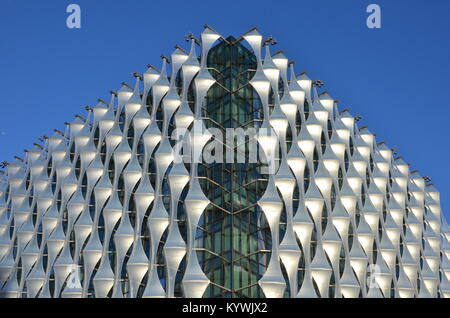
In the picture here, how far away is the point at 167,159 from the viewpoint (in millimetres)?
28609

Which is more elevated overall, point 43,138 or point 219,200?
point 43,138

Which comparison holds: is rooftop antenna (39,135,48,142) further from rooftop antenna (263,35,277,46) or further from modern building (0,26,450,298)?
rooftop antenna (263,35,277,46)

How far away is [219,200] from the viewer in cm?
2789

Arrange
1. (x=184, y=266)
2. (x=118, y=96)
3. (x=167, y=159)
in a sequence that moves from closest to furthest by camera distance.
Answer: (x=184, y=266) < (x=167, y=159) < (x=118, y=96)

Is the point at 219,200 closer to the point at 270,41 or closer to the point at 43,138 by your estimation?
the point at 270,41

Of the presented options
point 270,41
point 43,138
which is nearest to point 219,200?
point 270,41

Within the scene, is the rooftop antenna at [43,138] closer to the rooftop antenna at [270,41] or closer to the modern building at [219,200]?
the modern building at [219,200]

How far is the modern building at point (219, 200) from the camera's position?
26594 mm

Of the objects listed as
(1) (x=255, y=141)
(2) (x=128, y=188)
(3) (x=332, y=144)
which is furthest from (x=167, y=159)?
(3) (x=332, y=144)

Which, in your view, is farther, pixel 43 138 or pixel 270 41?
pixel 43 138

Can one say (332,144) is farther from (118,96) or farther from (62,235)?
(62,235)

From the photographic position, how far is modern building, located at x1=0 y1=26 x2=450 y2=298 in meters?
26.6

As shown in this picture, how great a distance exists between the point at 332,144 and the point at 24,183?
19.6m

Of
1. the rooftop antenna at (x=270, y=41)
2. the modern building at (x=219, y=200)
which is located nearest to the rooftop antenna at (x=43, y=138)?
the modern building at (x=219, y=200)
